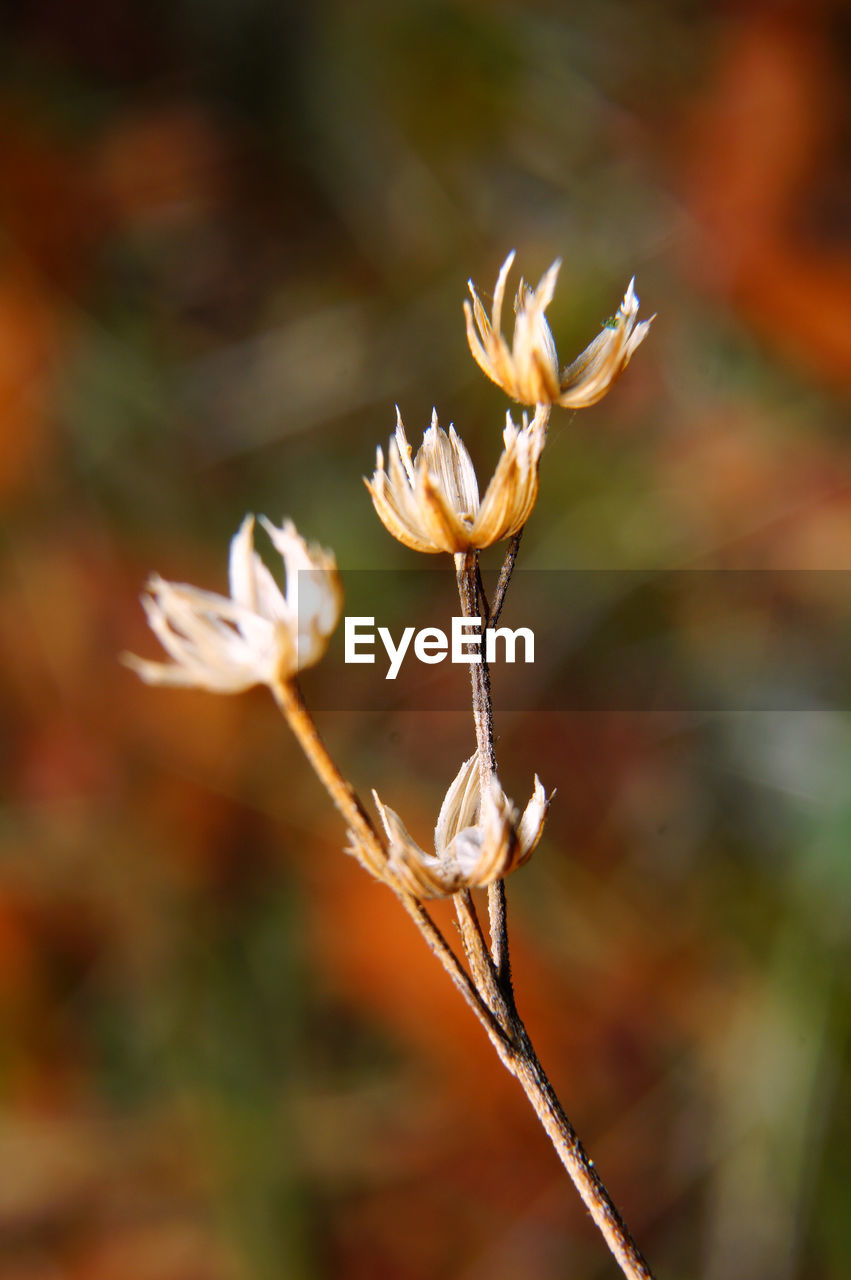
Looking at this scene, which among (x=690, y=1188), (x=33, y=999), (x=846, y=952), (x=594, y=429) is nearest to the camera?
(x=846, y=952)

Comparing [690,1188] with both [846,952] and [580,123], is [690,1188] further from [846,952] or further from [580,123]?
[580,123]


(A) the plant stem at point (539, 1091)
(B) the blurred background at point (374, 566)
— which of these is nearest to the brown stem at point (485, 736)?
(A) the plant stem at point (539, 1091)

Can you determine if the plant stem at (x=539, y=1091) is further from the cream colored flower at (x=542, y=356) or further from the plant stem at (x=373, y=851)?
the cream colored flower at (x=542, y=356)

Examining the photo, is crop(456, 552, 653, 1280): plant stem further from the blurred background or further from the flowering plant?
the blurred background

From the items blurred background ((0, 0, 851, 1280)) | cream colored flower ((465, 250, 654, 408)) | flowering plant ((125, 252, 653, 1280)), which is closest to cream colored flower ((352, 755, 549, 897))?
flowering plant ((125, 252, 653, 1280))

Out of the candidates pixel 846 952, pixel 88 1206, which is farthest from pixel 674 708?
pixel 88 1206

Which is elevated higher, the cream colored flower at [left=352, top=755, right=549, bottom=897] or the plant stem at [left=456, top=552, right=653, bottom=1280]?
the cream colored flower at [left=352, top=755, right=549, bottom=897]

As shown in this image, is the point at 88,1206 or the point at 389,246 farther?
the point at 389,246
